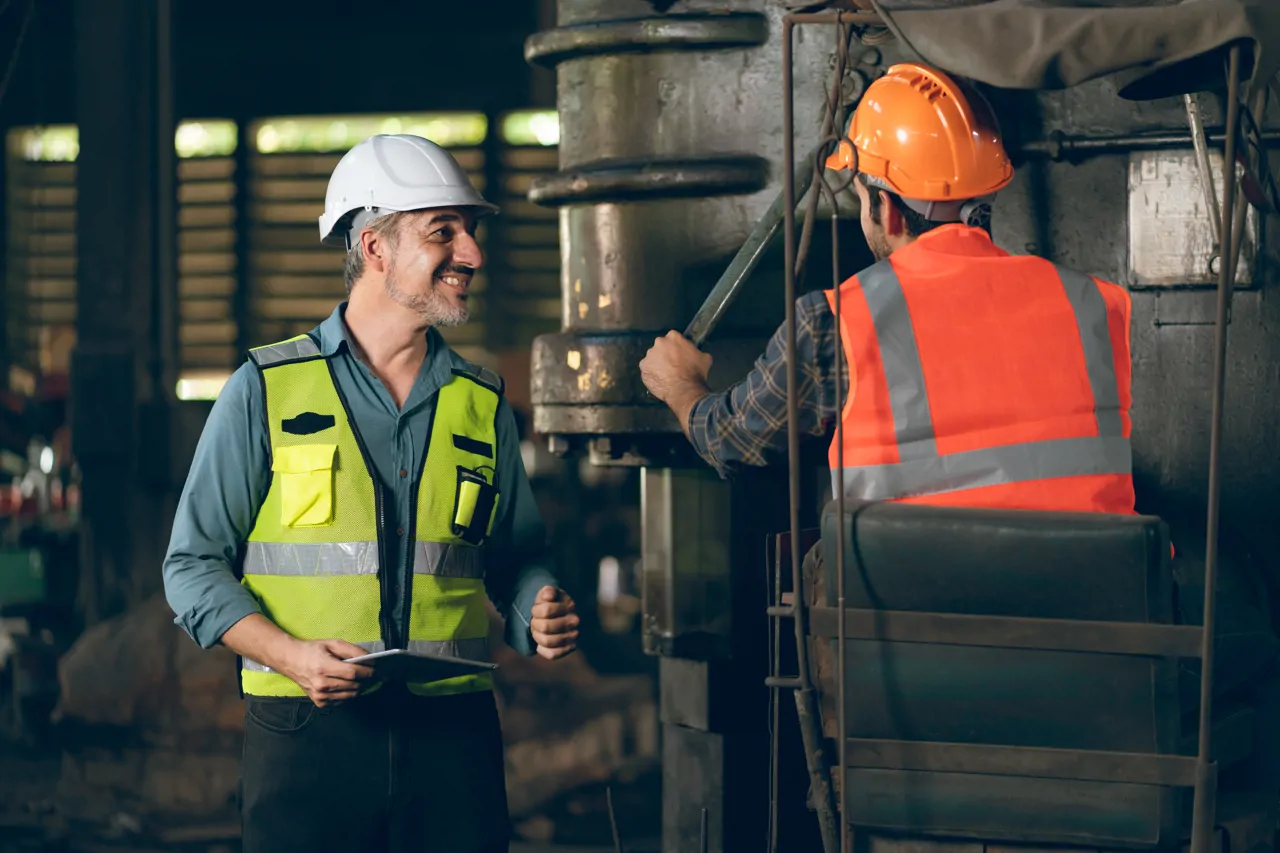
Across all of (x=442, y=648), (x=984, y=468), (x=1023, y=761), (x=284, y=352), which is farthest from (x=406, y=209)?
(x=1023, y=761)

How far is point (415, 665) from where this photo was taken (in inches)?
122

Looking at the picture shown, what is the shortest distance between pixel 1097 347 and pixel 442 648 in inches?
51.3

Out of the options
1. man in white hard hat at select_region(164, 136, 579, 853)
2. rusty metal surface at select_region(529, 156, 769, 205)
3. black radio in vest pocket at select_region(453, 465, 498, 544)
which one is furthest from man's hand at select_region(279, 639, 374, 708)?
rusty metal surface at select_region(529, 156, 769, 205)

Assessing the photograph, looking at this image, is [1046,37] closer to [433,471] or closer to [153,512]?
[433,471]

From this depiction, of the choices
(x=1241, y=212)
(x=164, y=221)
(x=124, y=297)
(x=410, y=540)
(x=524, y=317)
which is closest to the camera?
(x=1241, y=212)

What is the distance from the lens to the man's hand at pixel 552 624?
335cm

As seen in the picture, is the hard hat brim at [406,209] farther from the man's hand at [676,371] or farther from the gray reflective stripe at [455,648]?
the gray reflective stripe at [455,648]

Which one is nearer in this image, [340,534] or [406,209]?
[340,534]

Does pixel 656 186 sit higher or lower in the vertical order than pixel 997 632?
higher

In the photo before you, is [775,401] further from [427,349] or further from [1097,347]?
[427,349]

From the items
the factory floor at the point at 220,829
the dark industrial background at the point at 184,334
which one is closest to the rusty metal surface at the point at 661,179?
the factory floor at the point at 220,829

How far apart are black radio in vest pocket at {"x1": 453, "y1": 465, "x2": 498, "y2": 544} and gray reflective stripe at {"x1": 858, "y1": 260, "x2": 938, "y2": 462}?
0.78m

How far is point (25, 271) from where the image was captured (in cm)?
1148

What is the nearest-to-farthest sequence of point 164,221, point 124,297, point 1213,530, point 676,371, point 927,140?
point 1213,530 → point 927,140 → point 676,371 → point 124,297 → point 164,221
